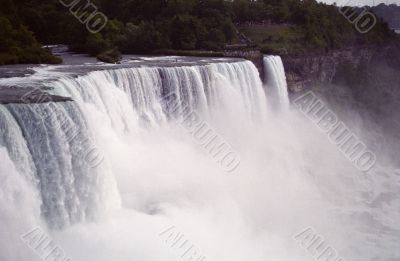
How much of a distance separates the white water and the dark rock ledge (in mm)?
401

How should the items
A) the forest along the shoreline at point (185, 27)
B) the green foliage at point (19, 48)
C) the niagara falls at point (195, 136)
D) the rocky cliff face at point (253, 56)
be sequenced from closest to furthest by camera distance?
the niagara falls at point (195, 136) < the green foliage at point (19, 48) < the rocky cliff face at point (253, 56) < the forest along the shoreline at point (185, 27)

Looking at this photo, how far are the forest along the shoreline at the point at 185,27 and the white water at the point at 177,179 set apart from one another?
18.5 feet

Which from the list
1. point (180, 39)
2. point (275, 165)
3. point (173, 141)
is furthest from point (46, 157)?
point (180, 39)

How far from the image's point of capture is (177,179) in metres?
15.5

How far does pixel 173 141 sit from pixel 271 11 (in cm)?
2156

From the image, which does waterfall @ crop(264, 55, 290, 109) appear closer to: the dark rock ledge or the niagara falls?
the niagara falls

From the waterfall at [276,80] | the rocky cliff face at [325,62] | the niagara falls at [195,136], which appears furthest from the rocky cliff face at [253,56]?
the rocky cliff face at [325,62]

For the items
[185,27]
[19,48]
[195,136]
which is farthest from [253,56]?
[19,48]

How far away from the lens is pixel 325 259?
14.3 meters

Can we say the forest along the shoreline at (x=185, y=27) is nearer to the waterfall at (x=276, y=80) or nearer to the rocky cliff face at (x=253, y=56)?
the rocky cliff face at (x=253, y=56)

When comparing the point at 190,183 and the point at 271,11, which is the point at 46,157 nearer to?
the point at 190,183

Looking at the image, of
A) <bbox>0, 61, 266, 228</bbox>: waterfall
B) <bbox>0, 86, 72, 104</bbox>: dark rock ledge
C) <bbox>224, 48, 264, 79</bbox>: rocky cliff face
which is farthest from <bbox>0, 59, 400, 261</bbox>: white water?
<bbox>224, 48, 264, 79</bbox>: rocky cliff face

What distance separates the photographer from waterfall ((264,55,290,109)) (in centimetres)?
2466

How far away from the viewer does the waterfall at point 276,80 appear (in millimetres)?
24656
